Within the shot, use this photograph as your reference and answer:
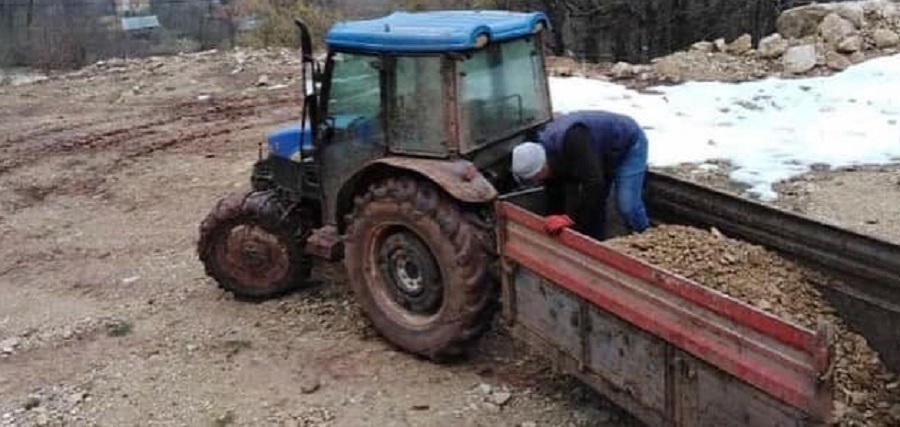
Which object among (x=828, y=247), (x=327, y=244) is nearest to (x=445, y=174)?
(x=327, y=244)

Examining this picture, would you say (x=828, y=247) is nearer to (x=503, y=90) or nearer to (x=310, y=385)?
(x=503, y=90)

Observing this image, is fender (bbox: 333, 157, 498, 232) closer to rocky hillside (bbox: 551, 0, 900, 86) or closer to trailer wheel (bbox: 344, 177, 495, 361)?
trailer wheel (bbox: 344, 177, 495, 361)

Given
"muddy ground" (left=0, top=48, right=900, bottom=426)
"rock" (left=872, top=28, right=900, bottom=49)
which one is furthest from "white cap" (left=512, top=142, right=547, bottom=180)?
"rock" (left=872, top=28, right=900, bottom=49)

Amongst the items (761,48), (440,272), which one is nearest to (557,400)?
(440,272)

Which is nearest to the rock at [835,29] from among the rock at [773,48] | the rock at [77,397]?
the rock at [773,48]

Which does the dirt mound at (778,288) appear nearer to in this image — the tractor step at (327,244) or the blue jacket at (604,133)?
the blue jacket at (604,133)

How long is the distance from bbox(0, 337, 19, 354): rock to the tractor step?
2.13 m

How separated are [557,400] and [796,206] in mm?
4145

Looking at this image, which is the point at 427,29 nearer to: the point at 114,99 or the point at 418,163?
the point at 418,163

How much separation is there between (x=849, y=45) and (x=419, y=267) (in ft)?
32.9

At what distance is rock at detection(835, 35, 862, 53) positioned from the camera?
1394 centimetres

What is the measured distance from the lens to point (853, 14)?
14.9m

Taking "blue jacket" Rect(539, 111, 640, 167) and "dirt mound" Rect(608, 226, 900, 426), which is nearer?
"dirt mound" Rect(608, 226, 900, 426)

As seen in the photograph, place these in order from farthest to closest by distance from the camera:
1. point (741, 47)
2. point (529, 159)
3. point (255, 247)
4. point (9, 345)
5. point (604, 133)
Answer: point (741, 47) < point (255, 247) < point (9, 345) < point (604, 133) < point (529, 159)
